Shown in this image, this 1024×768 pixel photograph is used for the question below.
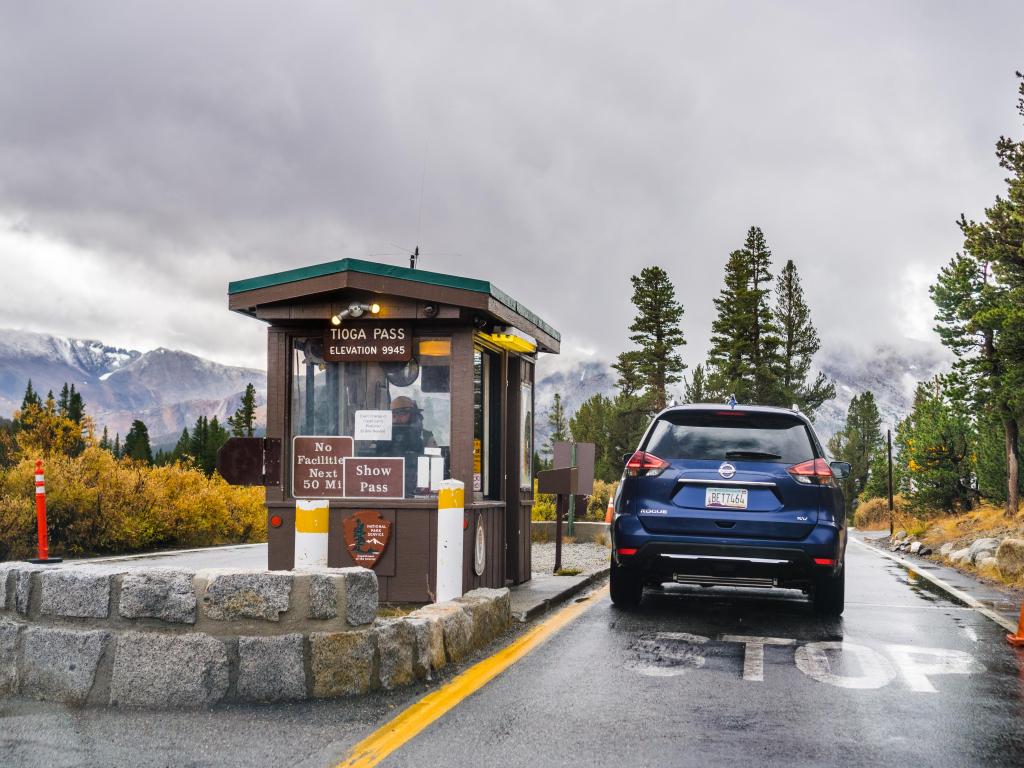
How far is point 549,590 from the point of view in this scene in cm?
1112

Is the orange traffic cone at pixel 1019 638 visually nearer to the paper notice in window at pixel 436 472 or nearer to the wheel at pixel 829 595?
the wheel at pixel 829 595

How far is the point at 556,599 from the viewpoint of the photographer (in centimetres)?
1066

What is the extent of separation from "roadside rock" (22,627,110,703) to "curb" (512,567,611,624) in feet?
12.9

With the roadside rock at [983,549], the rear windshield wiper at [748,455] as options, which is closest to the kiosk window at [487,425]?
the rear windshield wiper at [748,455]

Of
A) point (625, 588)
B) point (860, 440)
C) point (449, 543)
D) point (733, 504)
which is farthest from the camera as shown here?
point (860, 440)

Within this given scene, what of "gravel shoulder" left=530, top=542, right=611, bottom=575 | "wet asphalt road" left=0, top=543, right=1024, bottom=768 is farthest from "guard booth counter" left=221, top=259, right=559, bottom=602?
"gravel shoulder" left=530, top=542, right=611, bottom=575

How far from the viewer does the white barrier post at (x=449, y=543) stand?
327 inches

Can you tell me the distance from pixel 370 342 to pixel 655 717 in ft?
17.0

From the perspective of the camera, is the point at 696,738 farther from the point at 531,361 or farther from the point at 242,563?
the point at 242,563

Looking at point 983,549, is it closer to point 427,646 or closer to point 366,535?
point 366,535

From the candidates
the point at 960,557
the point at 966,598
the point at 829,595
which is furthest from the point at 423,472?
the point at 960,557

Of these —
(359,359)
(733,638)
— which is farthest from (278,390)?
(733,638)

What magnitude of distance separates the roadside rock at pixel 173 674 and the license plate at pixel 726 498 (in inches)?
188

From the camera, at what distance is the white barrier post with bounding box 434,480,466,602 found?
8312 millimetres
